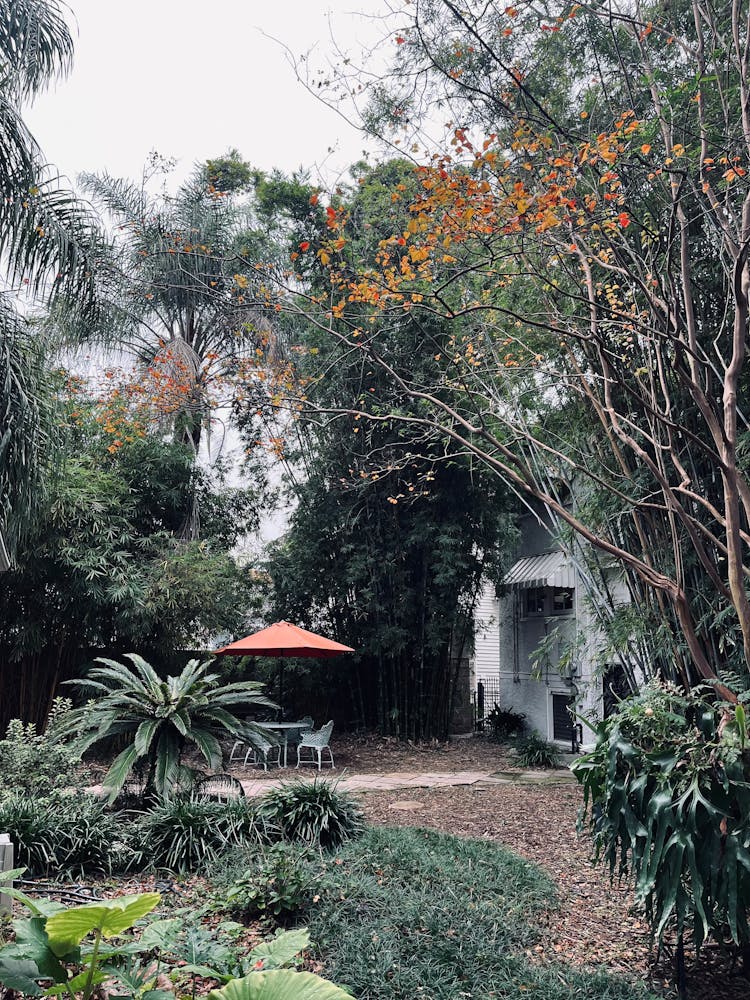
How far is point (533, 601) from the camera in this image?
14.8 m

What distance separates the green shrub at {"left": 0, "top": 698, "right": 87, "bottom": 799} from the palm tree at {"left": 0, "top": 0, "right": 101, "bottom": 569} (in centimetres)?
139

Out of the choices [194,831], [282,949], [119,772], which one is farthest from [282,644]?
[282,949]


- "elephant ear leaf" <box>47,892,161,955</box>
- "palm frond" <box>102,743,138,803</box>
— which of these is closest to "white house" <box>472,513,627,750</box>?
"palm frond" <box>102,743,138,803</box>

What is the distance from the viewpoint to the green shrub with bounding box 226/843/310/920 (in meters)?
4.03

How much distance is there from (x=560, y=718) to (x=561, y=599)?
1.97 m

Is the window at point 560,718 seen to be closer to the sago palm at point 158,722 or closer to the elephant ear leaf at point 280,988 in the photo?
the sago palm at point 158,722

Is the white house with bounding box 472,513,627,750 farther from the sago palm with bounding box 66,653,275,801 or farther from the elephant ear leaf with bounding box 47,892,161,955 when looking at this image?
the elephant ear leaf with bounding box 47,892,161,955

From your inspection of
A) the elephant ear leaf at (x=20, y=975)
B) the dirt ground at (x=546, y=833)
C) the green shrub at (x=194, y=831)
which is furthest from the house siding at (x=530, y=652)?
the elephant ear leaf at (x=20, y=975)

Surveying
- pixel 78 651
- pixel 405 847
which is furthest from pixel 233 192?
pixel 405 847

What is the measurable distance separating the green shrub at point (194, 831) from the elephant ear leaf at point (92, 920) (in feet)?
8.41

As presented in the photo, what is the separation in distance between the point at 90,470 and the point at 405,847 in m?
7.34

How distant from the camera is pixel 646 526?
582 cm

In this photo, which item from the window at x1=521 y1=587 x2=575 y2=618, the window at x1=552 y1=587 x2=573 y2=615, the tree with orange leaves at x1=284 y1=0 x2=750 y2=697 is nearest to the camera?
the tree with orange leaves at x1=284 y1=0 x2=750 y2=697

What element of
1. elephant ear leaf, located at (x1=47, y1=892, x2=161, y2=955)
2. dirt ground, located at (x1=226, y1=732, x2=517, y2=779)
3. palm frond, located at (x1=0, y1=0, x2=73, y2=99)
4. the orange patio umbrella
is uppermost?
palm frond, located at (x1=0, y1=0, x2=73, y2=99)
